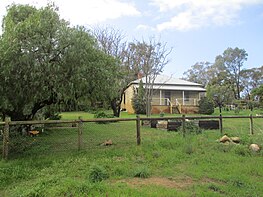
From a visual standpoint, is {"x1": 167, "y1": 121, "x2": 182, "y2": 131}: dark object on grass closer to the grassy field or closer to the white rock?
→ the grassy field

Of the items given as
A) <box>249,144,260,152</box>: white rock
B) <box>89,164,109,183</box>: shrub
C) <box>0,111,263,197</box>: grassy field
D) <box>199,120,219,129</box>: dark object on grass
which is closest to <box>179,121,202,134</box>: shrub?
<box>199,120,219,129</box>: dark object on grass

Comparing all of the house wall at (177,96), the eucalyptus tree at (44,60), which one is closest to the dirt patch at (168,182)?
the eucalyptus tree at (44,60)

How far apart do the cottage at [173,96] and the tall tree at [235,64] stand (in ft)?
71.2

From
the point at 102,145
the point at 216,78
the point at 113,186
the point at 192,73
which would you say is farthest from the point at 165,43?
the point at 192,73

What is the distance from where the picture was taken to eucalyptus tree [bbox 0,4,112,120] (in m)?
7.60

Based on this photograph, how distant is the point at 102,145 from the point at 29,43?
4.37 meters

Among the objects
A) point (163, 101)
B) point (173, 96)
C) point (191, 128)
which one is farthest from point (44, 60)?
point (173, 96)

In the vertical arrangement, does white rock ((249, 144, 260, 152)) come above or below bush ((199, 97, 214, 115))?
below

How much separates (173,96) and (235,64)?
2757cm

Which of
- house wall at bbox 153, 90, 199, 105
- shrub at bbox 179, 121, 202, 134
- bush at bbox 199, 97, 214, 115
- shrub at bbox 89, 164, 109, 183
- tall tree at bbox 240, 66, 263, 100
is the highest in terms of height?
tall tree at bbox 240, 66, 263, 100

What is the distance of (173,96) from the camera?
2972cm

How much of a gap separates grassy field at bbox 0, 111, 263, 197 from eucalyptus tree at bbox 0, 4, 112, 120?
2.02m

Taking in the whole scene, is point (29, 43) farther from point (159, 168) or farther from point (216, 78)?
point (216, 78)

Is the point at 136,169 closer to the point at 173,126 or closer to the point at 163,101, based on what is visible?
the point at 173,126
